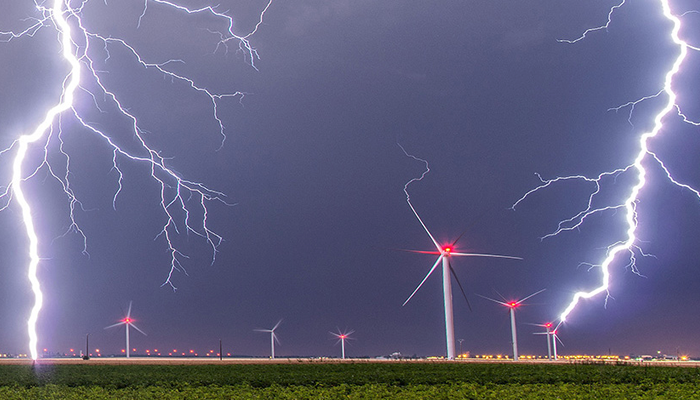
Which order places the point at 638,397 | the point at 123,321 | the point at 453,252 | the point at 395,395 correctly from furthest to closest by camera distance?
the point at 123,321, the point at 453,252, the point at 395,395, the point at 638,397

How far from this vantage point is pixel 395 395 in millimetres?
20578

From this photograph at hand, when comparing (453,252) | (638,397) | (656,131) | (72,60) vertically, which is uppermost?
(72,60)

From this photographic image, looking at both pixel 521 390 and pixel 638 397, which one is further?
pixel 521 390

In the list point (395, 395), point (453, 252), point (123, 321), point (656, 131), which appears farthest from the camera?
point (123, 321)

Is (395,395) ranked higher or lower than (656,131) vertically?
lower

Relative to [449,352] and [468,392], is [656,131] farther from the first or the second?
[468,392]

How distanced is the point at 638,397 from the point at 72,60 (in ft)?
132

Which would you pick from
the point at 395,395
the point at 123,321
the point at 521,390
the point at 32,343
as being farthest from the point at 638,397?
the point at 123,321

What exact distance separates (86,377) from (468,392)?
18.9 metres

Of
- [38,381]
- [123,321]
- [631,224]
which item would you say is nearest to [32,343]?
[38,381]

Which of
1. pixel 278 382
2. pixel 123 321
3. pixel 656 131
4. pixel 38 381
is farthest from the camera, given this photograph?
pixel 123 321

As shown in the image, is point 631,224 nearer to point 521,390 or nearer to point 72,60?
point 521,390

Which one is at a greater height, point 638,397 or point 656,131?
point 656,131

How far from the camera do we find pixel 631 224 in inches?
2119
